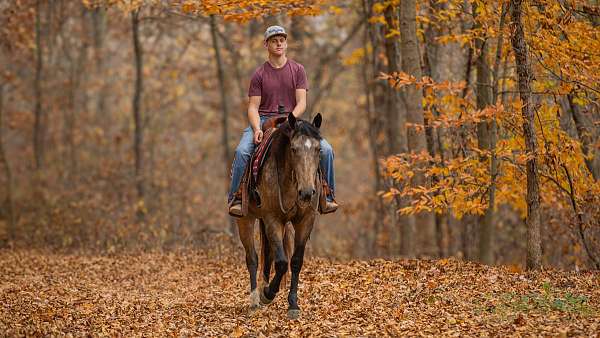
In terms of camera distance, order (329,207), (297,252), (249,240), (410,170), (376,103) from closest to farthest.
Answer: (297,252), (329,207), (249,240), (410,170), (376,103)

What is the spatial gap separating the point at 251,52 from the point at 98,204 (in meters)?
9.12

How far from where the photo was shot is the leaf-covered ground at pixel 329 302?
8.54 m

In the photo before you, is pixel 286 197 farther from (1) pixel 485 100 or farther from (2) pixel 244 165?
(1) pixel 485 100

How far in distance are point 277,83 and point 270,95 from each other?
178 millimetres

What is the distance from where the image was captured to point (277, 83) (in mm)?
10078

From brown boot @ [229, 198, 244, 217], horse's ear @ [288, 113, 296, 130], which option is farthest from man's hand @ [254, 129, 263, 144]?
horse's ear @ [288, 113, 296, 130]

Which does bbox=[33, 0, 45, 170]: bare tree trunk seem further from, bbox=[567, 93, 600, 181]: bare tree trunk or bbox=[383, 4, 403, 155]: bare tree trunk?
bbox=[567, 93, 600, 181]: bare tree trunk

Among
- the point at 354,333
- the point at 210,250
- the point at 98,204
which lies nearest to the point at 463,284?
the point at 354,333

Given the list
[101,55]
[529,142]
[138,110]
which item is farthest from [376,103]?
[529,142]

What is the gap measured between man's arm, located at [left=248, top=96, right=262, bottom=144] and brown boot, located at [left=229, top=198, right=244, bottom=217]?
2.54 ft

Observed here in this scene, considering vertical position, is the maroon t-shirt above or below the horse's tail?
above

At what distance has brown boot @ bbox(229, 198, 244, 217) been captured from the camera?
9.86 metres

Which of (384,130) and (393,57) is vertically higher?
(393,57)

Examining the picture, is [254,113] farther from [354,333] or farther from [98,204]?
[98,204]
